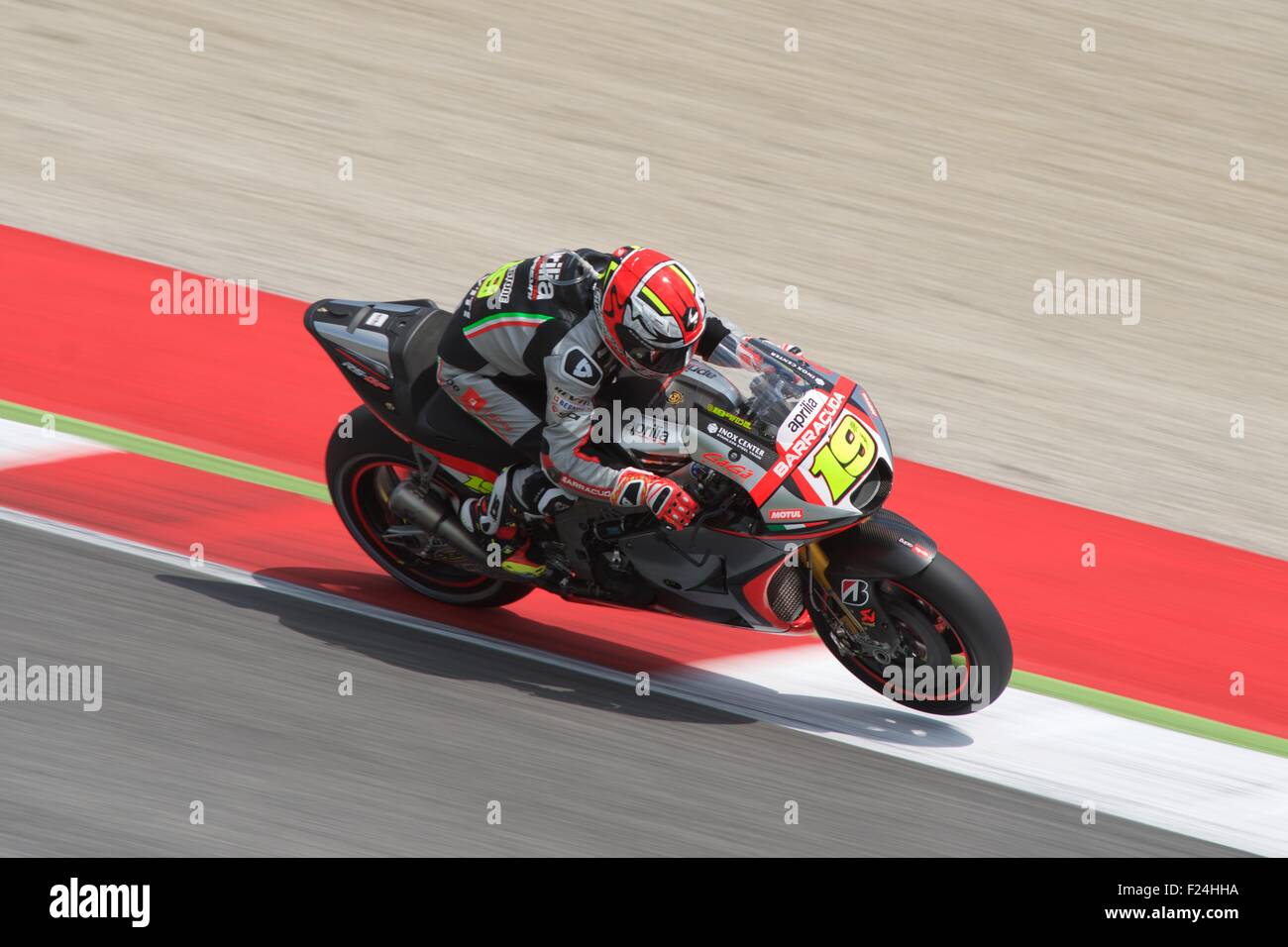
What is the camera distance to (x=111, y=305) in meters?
10.3

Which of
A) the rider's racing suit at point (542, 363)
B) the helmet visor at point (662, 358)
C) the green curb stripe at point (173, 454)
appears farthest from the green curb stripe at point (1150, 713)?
the green curb stripe at point (173, 454)

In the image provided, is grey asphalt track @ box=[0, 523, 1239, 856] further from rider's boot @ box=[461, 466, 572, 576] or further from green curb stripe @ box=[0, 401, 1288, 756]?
green curb stripe @ box=[0, 401, 1288, 756]

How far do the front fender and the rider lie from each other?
1.97 feet

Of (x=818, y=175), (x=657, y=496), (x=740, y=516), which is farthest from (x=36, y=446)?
(x=818, y=175)

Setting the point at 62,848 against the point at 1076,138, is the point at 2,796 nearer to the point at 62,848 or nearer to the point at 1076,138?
the point at 62,848

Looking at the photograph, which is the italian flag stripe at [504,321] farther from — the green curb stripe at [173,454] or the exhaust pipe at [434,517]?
the green curb stripe at [173,454]

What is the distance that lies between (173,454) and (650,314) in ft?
11.9

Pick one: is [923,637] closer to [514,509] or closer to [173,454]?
[514,509]

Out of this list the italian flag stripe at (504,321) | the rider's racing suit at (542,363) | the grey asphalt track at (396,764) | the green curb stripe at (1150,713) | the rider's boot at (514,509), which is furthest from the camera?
the green curb stripe at (1150,713)

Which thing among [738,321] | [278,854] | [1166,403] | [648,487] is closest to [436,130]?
[738,321]

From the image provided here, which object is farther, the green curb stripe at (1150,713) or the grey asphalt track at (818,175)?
the grey asphalt track at (818,175)

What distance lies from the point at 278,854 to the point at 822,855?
6.34ft

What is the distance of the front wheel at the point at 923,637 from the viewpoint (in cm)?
631

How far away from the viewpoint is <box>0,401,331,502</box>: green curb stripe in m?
8.58
